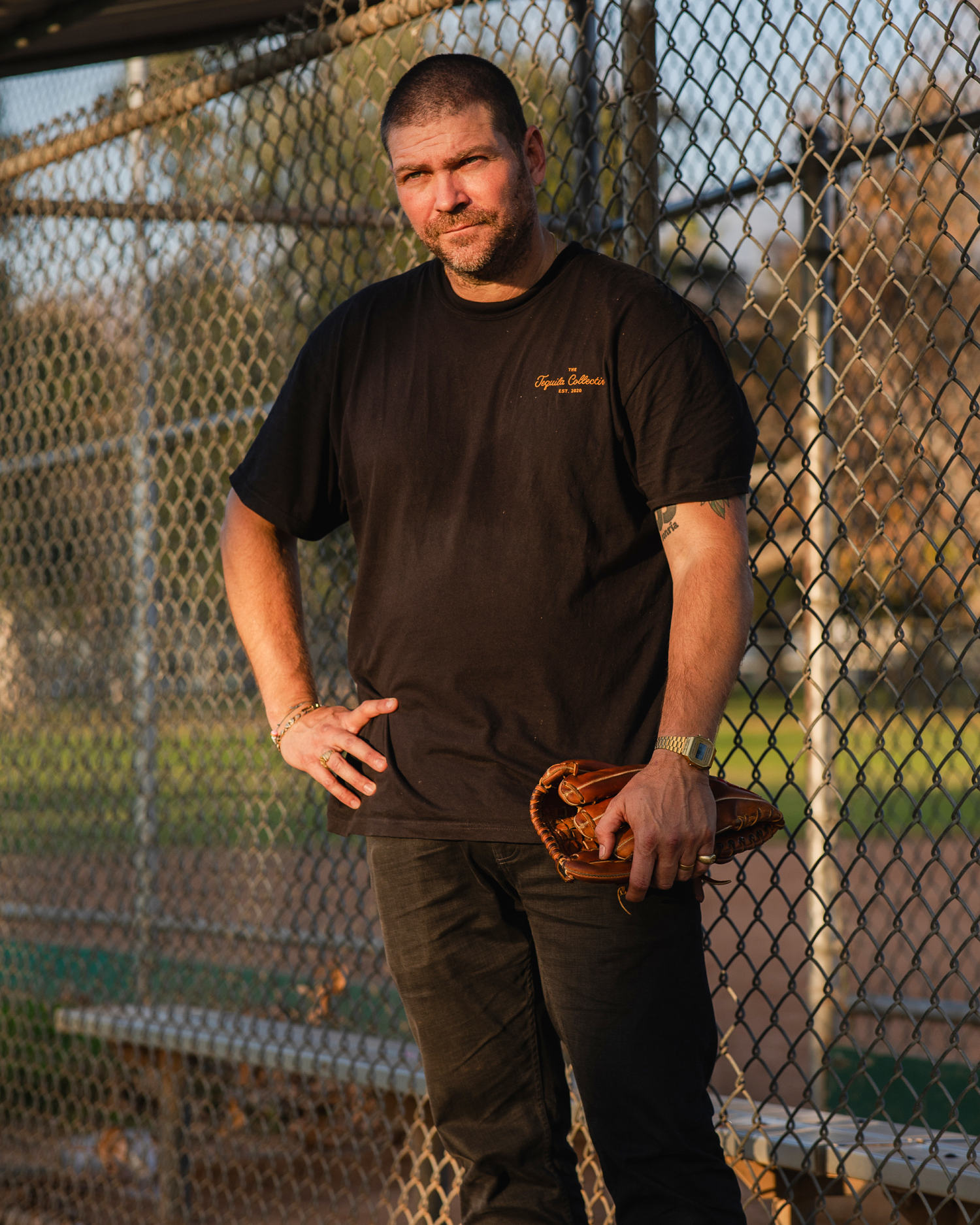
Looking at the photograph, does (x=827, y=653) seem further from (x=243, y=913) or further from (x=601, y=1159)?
(x=601, y=1159)

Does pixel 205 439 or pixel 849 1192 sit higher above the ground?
pixel 205 439

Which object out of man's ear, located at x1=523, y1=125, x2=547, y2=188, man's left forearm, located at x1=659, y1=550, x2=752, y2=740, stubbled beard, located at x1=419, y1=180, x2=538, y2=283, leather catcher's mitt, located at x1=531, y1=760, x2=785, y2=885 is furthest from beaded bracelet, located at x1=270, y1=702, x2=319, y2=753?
man's ear, located at x1=523, y1=125, x2=547, y2=188

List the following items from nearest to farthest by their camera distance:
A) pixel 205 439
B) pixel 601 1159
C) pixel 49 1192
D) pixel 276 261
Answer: pixel 601 1159 → pixel 276 261 → pixel 49 1192 → pixel 205 439

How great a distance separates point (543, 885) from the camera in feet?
6.67

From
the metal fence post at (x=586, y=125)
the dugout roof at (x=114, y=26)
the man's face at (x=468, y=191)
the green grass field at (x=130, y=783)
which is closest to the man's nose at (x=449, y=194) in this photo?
the man's face at (x=468, y=191)

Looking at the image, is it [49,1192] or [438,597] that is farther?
[49,1192]

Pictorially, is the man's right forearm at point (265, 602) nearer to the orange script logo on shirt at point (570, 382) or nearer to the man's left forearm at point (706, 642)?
the orange script logo on shirt at point (570, 382)

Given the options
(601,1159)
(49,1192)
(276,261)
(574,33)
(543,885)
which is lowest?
(49,1192)

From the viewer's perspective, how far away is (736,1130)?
8.94 ft

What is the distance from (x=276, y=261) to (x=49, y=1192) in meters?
3.21

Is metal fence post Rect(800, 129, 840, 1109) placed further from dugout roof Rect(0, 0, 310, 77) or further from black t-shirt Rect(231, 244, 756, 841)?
dugout roof Rect(0, 0, 310, 77)

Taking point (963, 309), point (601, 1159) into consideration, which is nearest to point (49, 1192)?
point (601, 1159)

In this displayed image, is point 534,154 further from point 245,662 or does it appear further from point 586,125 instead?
point 245,662

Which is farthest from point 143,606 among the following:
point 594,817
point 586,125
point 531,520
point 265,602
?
point 594,817
